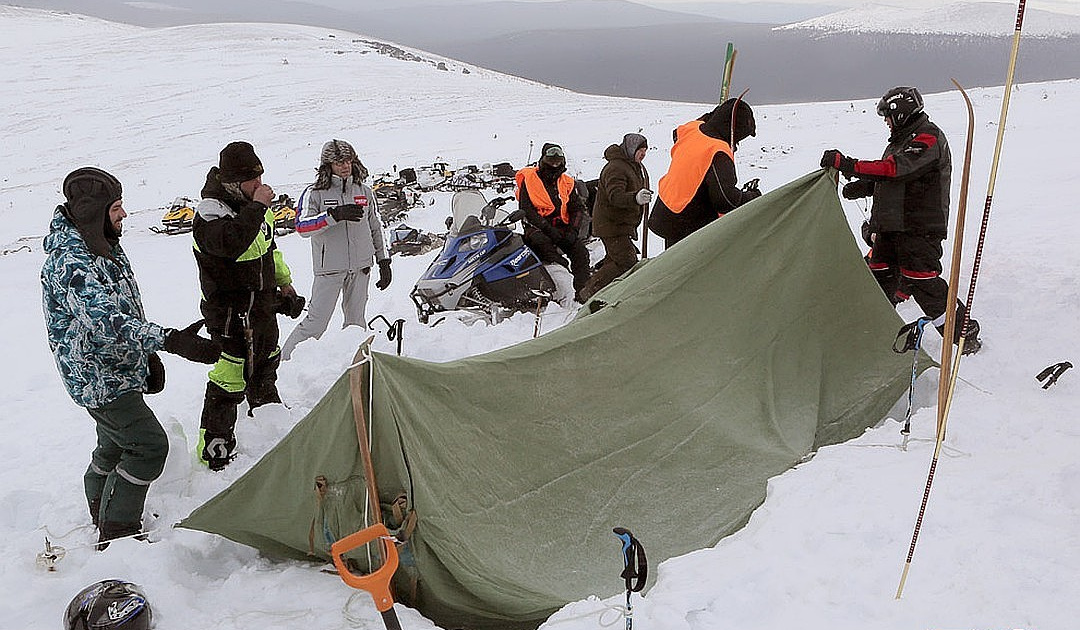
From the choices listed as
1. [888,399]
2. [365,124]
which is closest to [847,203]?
[888,399]

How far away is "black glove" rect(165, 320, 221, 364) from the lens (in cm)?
316

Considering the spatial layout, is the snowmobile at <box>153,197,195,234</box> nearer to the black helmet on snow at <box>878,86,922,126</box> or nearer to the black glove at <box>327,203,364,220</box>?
the black glove at <box>327,203,364,220</box>

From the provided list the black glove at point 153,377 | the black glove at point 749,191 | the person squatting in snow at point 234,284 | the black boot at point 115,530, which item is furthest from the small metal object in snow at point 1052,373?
the black boot at point 115,530

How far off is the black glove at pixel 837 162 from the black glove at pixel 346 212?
2656mm

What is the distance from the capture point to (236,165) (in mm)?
3699

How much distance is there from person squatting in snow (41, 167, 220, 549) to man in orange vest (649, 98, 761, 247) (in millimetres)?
2814

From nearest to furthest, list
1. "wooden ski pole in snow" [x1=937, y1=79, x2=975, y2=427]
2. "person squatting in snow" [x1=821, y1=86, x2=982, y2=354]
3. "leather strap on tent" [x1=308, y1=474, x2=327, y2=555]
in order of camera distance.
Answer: "wooden ski pole in snow" [x1=937, y1=79, x2=975, y2=427] < "leather strap on tent" [x1=308, y1=474, x2=327, y2=555] < "person squatting in snow" [x1=821, y1=86, x2=982, y2=354]

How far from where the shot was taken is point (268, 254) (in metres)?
3.92

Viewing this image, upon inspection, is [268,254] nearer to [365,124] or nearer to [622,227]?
[622,227]

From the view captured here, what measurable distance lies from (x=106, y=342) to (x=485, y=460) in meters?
1.49

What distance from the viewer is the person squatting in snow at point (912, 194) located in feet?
14.2

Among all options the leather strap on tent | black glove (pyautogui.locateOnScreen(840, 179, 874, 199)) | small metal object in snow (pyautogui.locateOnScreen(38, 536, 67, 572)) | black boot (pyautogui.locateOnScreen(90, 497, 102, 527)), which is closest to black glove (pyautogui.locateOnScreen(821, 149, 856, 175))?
black glove (pyautogui.locateOnScreen(840, 179, 874, 199))

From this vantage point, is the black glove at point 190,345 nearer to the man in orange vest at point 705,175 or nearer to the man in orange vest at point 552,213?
the man in orange vest at point 705,175

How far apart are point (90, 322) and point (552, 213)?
3520 millimetres
